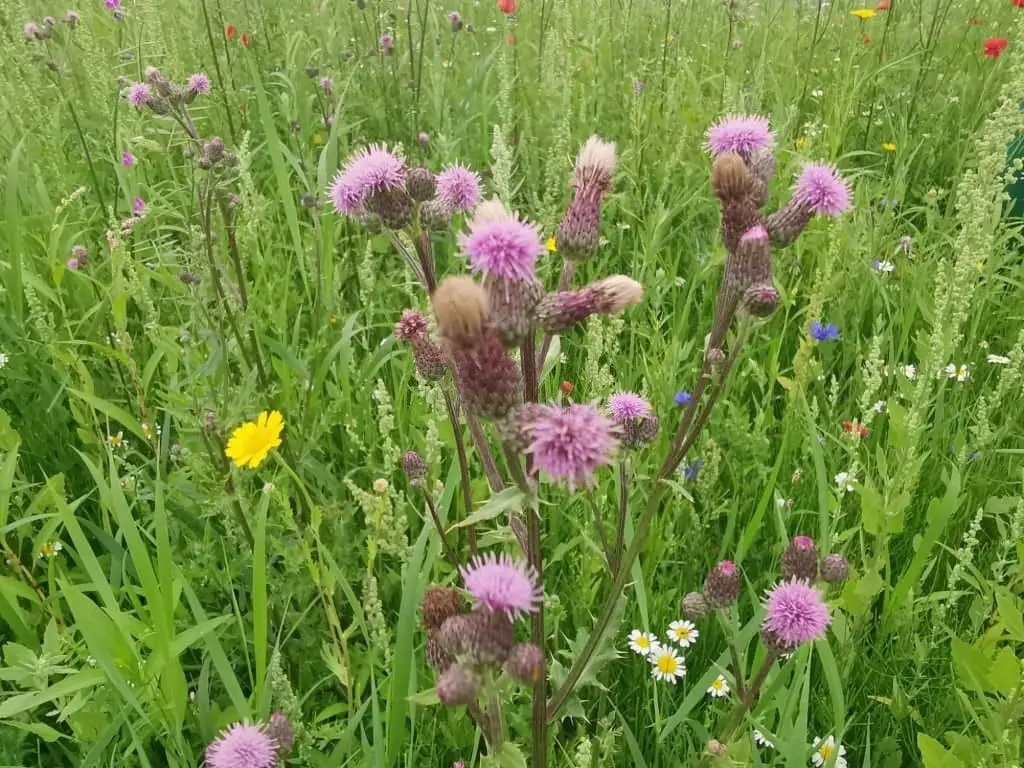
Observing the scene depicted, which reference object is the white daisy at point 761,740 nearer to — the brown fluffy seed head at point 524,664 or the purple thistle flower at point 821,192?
the brown fluffy seed head at point 524,664

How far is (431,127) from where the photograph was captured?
399 cm

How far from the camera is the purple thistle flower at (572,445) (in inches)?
38.9

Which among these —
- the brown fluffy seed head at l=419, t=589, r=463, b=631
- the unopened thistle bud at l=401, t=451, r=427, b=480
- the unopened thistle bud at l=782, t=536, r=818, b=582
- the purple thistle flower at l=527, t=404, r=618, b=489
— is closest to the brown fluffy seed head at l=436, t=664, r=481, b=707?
the brown fluffy seed head at l=419, t=589, r=463, b=631

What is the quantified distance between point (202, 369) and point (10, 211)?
1.06 meters

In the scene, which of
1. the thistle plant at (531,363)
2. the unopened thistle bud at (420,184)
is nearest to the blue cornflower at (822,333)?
the thistle plant at (531,363)

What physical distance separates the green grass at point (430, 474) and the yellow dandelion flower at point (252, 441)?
0.37 feet

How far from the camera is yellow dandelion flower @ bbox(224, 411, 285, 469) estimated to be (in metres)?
1.89

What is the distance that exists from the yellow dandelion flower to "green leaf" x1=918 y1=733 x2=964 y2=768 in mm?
1489

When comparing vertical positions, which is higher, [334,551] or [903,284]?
[903,284]

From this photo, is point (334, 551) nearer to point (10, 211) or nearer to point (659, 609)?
point (659, 609)

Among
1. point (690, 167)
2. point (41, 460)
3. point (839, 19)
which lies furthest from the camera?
point (839, 19)

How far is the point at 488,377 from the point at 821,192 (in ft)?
2.71

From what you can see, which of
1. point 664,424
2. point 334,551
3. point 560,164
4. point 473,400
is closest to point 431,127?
point 560,164

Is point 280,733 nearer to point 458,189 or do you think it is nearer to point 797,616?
point 797,616
